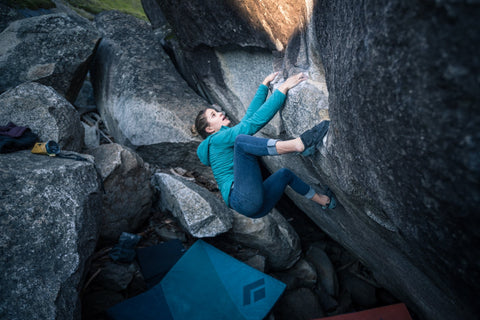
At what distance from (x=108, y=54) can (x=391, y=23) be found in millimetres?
6375

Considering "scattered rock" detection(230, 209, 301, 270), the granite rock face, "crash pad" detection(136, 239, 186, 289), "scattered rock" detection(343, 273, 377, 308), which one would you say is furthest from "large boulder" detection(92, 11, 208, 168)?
"scattered rock" detection(343, 273, 377, 308)

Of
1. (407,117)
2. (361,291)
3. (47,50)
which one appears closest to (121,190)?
(47,50)

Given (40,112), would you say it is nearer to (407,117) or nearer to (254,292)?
(254,292)

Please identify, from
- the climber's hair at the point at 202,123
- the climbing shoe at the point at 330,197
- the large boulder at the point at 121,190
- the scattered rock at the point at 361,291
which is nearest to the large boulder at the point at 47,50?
the large boulder at the point at 121,190

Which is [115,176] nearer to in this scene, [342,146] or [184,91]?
[184,91]

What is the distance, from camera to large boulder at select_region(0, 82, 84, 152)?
3740 mm

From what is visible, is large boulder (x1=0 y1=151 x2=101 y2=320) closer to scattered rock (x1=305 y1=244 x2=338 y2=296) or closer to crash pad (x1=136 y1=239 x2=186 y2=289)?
crash pad (x1=136 y1=239 x2=186 y2=289)

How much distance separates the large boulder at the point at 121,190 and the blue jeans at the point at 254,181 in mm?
1923

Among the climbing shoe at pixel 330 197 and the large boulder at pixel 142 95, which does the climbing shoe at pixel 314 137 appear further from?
the large boulder at pixel 142 95

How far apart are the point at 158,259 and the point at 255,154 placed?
2.37 meters

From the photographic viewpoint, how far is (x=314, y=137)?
270cm

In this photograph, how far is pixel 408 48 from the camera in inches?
49.3

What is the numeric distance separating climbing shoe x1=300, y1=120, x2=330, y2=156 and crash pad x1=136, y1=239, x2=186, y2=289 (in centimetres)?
269

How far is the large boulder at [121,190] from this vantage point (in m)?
3.97
